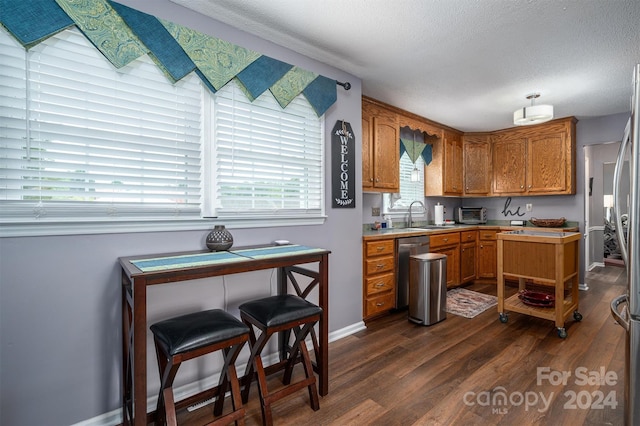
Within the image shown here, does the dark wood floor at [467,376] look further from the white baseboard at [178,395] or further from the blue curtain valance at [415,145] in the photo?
the blue curtain valance at [415,145]

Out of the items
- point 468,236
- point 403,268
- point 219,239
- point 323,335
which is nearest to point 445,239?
point 468,236

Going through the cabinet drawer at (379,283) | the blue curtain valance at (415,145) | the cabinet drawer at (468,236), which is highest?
the blue curtain valance at (415,145)

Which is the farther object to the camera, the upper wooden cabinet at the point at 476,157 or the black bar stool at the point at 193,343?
the upper wooden cabinet at the point at 476,157

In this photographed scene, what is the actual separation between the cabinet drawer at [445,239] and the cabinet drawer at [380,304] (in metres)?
1.00

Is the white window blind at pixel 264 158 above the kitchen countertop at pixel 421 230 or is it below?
above

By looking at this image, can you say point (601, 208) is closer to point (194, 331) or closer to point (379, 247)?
point (379, 247)

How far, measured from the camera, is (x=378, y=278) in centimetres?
322

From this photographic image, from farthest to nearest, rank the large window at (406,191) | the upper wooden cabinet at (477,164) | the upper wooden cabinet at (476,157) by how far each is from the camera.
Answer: the upper wooden cabinet at (477,164) → the large window at (406,191) → the upper wooden cabinet at (476,157)

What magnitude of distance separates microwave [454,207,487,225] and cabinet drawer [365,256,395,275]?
260 centimetres

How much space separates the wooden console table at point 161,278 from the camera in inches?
52.2

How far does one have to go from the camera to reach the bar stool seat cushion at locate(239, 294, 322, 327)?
1699 mm

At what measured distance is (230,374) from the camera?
1551mm

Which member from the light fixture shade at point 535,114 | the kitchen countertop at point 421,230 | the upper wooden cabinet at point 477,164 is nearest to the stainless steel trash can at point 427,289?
the kitchen countertop at point 421,230

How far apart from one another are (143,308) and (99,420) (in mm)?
914
